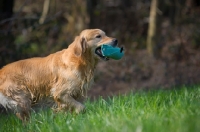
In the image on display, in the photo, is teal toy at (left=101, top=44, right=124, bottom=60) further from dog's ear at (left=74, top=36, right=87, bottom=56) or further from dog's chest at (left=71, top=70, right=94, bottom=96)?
dog's chest at (left=71, top=70, right=94, bottom=96)

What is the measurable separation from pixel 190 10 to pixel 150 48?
313 cm

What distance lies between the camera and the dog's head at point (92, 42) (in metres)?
8.14

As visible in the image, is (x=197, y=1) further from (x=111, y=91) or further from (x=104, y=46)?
(x=104, y=46)

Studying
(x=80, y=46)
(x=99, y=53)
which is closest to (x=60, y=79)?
(x=80, y=46)

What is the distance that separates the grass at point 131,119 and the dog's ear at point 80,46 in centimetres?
103

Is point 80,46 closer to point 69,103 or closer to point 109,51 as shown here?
point 109,51

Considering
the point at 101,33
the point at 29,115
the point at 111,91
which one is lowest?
the point at 111,91

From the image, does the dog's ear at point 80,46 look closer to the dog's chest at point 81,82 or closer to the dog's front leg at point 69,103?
the dog's chest at point 81,82

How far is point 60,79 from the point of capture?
26.9 ft

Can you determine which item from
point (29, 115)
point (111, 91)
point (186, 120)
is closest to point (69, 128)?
point (186, 120)

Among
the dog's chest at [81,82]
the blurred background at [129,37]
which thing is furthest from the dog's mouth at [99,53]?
the blurred background at [129,37]

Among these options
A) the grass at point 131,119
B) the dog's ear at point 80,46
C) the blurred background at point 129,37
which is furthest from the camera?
the blurred background at point 129,37

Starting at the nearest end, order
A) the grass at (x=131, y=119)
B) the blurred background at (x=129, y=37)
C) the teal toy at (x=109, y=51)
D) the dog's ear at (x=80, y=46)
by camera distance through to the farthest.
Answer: the grass at (x=131, y=119) → the teal toy at (x=109, y=51) → the dog's ear at (x=80, y=46) → the blurred background at (x=129, y=37)

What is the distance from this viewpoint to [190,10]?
18656mm
